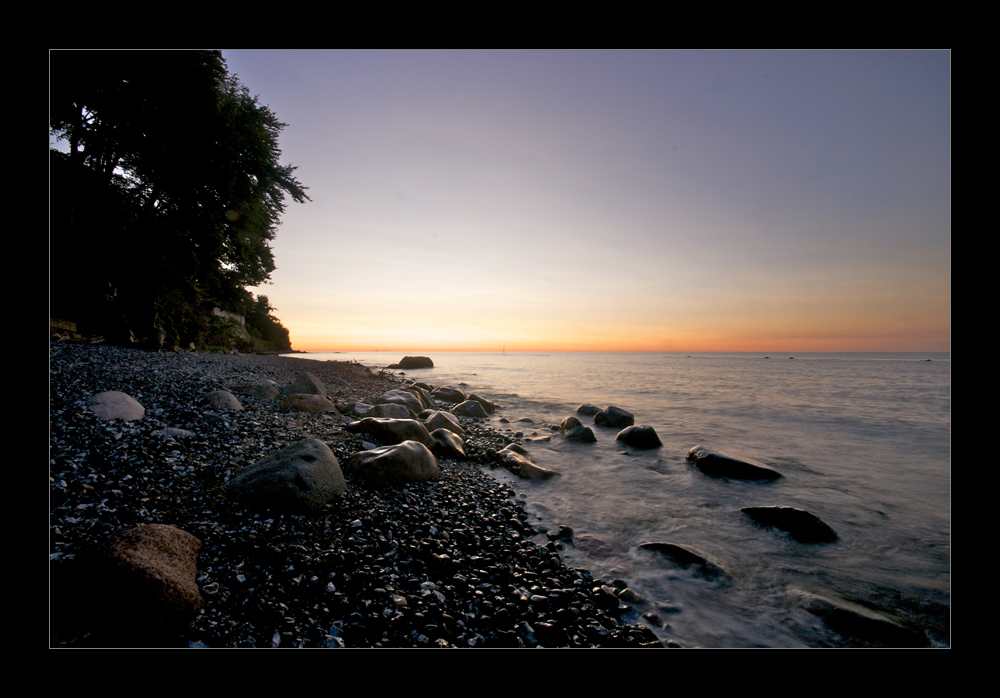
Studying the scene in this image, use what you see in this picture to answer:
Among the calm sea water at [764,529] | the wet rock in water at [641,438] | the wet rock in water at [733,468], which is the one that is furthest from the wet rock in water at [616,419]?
the wet rock in water at [733,468]

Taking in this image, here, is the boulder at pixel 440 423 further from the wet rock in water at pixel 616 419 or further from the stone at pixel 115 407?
the wet rock in water at pixel 616 419

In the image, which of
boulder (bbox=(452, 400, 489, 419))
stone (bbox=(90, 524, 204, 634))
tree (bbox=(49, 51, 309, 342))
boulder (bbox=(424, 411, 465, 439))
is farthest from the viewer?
boulder (bbox=(452, 400, 489, 419))

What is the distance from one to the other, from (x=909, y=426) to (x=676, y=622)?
14.4m

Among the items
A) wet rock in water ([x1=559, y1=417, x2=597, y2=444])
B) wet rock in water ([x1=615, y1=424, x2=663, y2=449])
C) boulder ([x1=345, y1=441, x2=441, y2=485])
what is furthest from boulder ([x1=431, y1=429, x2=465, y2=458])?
wet rock in water ([x1=615, y1=424, x2=663, y2=449])

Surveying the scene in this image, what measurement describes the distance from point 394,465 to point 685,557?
3891 mm

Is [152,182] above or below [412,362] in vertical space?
above

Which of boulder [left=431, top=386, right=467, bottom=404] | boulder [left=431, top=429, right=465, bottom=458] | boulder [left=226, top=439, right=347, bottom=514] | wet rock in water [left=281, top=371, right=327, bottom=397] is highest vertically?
wet rock in water [left=281, top=371, right=327, bottom=397]

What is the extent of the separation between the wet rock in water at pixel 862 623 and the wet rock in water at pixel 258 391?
9.39 meters

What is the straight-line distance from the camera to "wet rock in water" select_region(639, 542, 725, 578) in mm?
3836

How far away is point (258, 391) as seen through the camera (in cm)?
748

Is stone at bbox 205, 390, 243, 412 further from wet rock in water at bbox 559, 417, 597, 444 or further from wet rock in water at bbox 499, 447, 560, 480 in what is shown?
wet rock in water at bbox 559, 417, 597, 444

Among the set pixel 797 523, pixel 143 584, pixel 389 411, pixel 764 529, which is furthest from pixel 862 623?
pixel 389 411

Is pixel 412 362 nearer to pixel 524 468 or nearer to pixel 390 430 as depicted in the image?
pixel 390 430

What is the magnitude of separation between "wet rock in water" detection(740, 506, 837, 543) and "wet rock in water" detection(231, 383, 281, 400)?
31.1 feet
